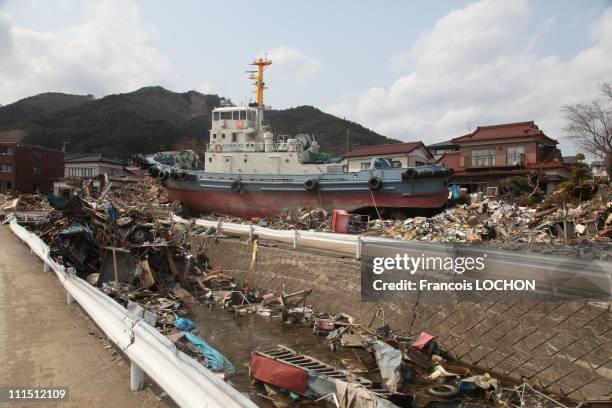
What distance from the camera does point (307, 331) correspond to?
874cm

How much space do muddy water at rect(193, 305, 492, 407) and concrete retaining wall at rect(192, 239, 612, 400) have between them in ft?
3.71

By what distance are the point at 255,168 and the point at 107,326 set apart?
19.3m

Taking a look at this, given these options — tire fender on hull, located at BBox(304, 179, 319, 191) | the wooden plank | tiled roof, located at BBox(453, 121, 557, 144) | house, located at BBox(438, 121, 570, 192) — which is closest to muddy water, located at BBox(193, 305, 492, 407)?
the wooden plank

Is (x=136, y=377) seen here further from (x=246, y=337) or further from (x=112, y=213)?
(x=112, y=213)

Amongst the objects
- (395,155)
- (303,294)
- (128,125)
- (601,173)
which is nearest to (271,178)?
(395,155)

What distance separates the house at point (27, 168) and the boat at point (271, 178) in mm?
26025

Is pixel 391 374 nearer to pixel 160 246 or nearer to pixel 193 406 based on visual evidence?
pixel 193 406

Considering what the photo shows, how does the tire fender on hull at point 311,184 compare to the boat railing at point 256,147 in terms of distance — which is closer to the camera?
the tire fender on hull at point 311,184

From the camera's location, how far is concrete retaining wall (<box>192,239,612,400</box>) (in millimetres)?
5305

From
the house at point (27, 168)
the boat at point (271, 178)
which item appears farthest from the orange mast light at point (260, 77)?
the house at point (27, 168)

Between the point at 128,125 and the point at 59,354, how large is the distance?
9019 cm

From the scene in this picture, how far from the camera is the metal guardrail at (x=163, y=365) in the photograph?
238 centimetres

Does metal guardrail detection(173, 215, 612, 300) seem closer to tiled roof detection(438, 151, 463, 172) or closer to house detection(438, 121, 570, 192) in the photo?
house detection(438, 121, 570, 192)

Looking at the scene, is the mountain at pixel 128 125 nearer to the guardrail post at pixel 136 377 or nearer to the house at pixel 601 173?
the house at pixel 601 173
